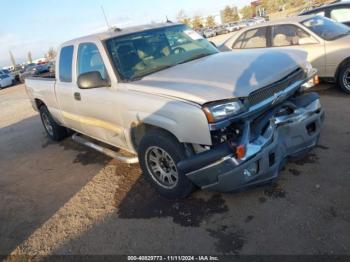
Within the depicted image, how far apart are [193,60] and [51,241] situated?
2.74m

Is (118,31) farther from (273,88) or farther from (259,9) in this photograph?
(259,9)

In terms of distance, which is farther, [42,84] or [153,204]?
[42,84]

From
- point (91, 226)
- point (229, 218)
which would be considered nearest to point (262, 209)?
point (229, 218)

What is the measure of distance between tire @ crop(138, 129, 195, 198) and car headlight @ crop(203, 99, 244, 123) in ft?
1.78

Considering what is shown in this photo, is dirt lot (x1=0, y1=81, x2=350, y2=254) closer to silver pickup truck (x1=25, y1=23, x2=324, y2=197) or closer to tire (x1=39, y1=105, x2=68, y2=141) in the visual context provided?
silver pickup truck (x1=25, y1=23, x2=324, y2=197)

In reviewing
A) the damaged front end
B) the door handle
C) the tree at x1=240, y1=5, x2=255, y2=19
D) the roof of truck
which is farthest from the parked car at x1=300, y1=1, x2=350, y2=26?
the tree at x1=240, y1=5, x2=255, y2=19

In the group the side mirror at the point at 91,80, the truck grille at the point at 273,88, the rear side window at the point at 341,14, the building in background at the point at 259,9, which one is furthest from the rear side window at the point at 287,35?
the building in background at the point at 259,9

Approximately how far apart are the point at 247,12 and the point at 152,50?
8501 centimetres

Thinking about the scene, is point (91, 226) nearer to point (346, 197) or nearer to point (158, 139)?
point (158, 139)

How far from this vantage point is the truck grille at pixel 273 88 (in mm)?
3383

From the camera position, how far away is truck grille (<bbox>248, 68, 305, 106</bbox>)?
3383 mm

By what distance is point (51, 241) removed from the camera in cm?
371

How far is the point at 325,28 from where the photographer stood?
7184 millimetres

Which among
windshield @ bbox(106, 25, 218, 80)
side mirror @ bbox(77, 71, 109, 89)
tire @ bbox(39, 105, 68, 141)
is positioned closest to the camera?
side mirror @ bbox(77, 71, 109, 89)
